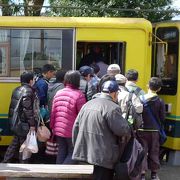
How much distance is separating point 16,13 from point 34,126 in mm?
8684

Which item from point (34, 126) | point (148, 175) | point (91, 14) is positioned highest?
point (91, 14)

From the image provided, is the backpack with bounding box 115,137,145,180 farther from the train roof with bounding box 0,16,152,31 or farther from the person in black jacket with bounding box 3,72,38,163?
the train roof with bounding box 0,16,152,31

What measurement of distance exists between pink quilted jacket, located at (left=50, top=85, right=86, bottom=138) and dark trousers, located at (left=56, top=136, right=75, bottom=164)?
0.14 m

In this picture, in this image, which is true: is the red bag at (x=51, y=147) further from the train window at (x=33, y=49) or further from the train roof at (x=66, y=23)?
the train roof at (x=66, y=23)

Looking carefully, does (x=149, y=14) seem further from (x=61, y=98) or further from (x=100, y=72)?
(x=61, y=98)

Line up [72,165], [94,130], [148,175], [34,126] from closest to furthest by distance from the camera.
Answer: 1. [94,130]
2. [72,165]
3. [34,126]
4. [148,175]

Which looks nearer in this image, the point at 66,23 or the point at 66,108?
the point at 66,108

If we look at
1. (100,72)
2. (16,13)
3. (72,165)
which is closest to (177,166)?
(100,72)

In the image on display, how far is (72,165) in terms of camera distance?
20.9 ft

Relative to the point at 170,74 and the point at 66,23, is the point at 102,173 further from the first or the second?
the point at 170,74

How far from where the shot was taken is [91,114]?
525 centimetres

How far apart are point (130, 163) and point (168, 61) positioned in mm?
3652

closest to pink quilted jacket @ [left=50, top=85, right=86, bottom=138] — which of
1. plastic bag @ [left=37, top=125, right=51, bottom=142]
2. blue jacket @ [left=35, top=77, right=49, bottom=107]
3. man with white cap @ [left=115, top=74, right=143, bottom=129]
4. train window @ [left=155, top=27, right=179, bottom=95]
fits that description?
plastic bag @ [left=37, top=125, right=51, bottom=142]

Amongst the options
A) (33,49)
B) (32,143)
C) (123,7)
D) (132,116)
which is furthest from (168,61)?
(123,7)
